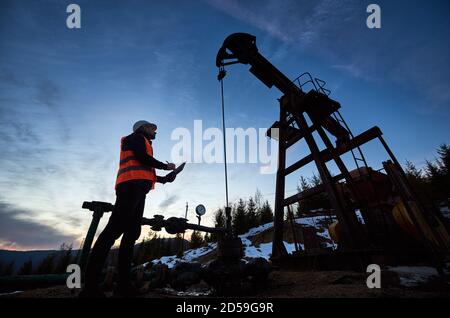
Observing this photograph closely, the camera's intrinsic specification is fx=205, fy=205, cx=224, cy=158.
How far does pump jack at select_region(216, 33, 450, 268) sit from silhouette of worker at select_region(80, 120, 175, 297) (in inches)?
144

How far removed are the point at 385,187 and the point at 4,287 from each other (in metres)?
9.77

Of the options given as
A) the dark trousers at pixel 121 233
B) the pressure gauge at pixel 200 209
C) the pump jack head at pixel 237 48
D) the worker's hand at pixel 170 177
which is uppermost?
the pump jack head at pixel 237 48

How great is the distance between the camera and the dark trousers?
6.70 ft

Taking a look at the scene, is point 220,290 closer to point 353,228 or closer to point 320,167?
point 353,228

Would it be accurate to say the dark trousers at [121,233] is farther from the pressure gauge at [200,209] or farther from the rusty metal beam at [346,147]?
the rusty metal beam at [346,147]

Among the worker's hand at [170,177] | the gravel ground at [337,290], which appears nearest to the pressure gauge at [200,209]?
the worker's hand at [170,177]

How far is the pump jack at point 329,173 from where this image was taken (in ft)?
11.9

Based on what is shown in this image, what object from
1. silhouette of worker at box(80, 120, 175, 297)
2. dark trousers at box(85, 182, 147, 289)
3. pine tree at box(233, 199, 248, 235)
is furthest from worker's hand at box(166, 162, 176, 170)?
pine tree at box(233, 199, 248, 235)

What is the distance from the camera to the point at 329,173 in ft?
16.3

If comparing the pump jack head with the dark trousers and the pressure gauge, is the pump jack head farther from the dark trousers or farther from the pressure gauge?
the dark trousers

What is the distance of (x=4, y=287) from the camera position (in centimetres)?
227

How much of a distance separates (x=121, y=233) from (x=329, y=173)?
458cm

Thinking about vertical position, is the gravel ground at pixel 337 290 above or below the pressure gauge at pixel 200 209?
below
